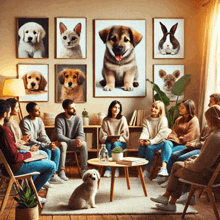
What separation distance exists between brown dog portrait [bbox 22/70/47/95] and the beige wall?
0.50ft

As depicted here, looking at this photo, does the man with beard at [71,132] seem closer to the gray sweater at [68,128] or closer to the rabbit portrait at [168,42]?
the gray sweater at [68,128]

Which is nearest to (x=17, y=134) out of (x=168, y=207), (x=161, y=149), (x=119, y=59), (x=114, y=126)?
(x=114, y=126)

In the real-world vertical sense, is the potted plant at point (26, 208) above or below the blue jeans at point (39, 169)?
below

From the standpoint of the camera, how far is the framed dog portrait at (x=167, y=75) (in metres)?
6.88

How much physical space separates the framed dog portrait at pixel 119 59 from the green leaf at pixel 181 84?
57 cm

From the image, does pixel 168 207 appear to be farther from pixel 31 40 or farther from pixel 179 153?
pixel 31 40

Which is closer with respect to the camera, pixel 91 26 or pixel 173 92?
pixel 173 92

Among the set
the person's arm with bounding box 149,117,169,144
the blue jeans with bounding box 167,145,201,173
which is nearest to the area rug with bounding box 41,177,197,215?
the blue jeans with bounding box 167,145,201,173

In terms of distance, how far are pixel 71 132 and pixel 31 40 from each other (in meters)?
1.93

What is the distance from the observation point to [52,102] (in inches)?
269

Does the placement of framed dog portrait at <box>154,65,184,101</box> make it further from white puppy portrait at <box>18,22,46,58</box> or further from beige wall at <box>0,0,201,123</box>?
white puppy portrait at <box>18,22,46,58</box>

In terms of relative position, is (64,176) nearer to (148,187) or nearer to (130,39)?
(148,187)

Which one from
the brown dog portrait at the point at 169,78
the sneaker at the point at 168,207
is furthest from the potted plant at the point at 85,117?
the sneaker at the point at 168,207

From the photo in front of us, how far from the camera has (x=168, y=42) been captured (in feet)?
22.5
